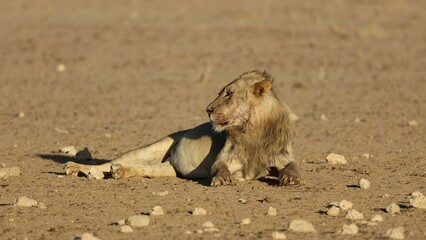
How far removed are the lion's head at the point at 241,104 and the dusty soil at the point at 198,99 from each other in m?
0.55

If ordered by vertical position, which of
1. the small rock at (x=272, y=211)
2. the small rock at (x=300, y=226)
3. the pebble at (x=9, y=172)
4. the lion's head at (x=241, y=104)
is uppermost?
the lion's head at (x=241, y=104)

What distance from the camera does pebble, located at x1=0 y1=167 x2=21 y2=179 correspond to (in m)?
9.92

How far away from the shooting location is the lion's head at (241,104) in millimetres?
9414

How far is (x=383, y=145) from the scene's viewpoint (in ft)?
40.0

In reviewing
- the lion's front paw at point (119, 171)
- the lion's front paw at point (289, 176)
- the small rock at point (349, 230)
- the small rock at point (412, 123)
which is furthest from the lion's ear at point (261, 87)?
the small rock at point (412, 123)

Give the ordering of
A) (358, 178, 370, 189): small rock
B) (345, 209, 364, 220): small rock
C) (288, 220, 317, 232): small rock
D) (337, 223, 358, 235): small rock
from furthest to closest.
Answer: (358, 178, 370, 189): small rock
(345, 209, 364, 220): small rock
(288, 220, 317, 232): small rock
(337, 223, 358, 235): small rock

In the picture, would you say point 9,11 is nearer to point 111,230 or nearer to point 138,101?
point 138,101

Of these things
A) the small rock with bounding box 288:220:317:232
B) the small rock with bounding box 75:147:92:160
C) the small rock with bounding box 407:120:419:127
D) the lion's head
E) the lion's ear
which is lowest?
the small rock with bounding box 407:120:419:127

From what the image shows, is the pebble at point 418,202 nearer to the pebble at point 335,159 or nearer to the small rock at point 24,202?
the pebble at point 335,159

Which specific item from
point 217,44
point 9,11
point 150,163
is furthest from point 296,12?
point 150,163

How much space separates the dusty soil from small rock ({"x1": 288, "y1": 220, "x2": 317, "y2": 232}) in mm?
81

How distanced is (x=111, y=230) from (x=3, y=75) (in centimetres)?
1162

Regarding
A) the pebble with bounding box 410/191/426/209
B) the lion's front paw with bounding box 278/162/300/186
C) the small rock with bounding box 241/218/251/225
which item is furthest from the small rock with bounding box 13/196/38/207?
the pebble with bounding box 410/191/426/209

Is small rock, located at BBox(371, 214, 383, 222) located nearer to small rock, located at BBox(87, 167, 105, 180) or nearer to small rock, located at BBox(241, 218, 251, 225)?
small rock, located at BBox(241, 218, 251, 225)
